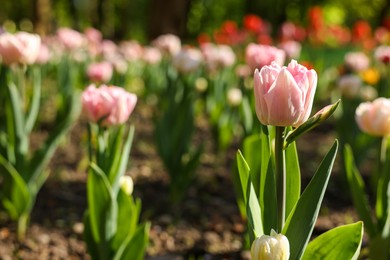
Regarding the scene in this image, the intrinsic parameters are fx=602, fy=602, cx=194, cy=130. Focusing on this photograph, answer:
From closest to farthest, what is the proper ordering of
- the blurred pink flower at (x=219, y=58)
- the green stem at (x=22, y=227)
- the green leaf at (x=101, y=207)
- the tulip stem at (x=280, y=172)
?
the tulip stem at (x=280, y=172)
the green leaf at (x=101, y=207)
the green stem at (x=22, y=227)
the blurred pink flower at (x=219, y=58)

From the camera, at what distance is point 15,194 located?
2199mm

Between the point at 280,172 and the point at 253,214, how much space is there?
0.12 m

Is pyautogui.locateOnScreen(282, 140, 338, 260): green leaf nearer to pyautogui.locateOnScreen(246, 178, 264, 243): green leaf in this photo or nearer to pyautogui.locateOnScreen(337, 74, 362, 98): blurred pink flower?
pyautogui.locateOnScreen(246, 178, 264, 243): green leaf

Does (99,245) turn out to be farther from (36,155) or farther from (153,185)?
(153,185)

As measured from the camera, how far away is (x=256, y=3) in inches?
790

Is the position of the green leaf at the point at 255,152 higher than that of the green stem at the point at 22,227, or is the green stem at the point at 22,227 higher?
the green leaf at the point at 255,152

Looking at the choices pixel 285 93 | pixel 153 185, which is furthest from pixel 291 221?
pixel 153 185

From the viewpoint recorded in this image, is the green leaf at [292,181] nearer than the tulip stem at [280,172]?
No

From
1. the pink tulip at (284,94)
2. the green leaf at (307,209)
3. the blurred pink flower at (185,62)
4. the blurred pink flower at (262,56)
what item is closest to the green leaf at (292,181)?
the green leaf at (307,209)

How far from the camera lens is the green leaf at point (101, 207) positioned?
1.65m

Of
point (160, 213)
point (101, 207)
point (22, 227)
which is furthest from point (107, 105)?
point (160, 213)

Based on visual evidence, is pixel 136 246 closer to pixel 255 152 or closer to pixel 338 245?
pixel 255 152

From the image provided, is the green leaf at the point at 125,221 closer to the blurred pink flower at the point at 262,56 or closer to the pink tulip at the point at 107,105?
the pink tulip at the point at 107,105

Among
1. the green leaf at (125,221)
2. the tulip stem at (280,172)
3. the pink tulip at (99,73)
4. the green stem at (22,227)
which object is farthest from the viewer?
the pink tulip at (99,73)
